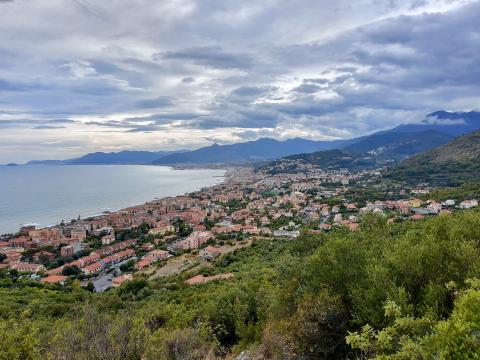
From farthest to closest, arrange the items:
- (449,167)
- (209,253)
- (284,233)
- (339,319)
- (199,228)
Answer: (449,167) < (199,228) < (284,233) < (209,253) < (339,319)

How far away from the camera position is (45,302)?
2281cm

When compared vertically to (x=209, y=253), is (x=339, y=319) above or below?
above

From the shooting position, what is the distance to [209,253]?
127 ft

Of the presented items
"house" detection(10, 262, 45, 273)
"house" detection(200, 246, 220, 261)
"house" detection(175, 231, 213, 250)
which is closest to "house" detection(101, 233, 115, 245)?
"house" detection(175, 231, 213, 250)

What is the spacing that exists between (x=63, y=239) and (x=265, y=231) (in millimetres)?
30667

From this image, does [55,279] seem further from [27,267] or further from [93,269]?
Answer: [27,267]

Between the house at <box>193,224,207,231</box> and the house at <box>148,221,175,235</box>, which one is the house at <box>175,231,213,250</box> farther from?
the house at <box>148,221,175,235</box>

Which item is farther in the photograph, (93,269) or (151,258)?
(151,258)

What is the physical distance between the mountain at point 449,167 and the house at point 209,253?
55131 mm

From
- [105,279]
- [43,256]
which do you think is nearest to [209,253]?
[105,279]

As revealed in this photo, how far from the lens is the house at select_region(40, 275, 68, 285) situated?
33.2m

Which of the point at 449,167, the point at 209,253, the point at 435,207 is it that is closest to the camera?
the point at 209,253

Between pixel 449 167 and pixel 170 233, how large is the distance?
69.1 meters

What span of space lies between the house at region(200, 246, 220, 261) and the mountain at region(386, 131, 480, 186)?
2171 inches
